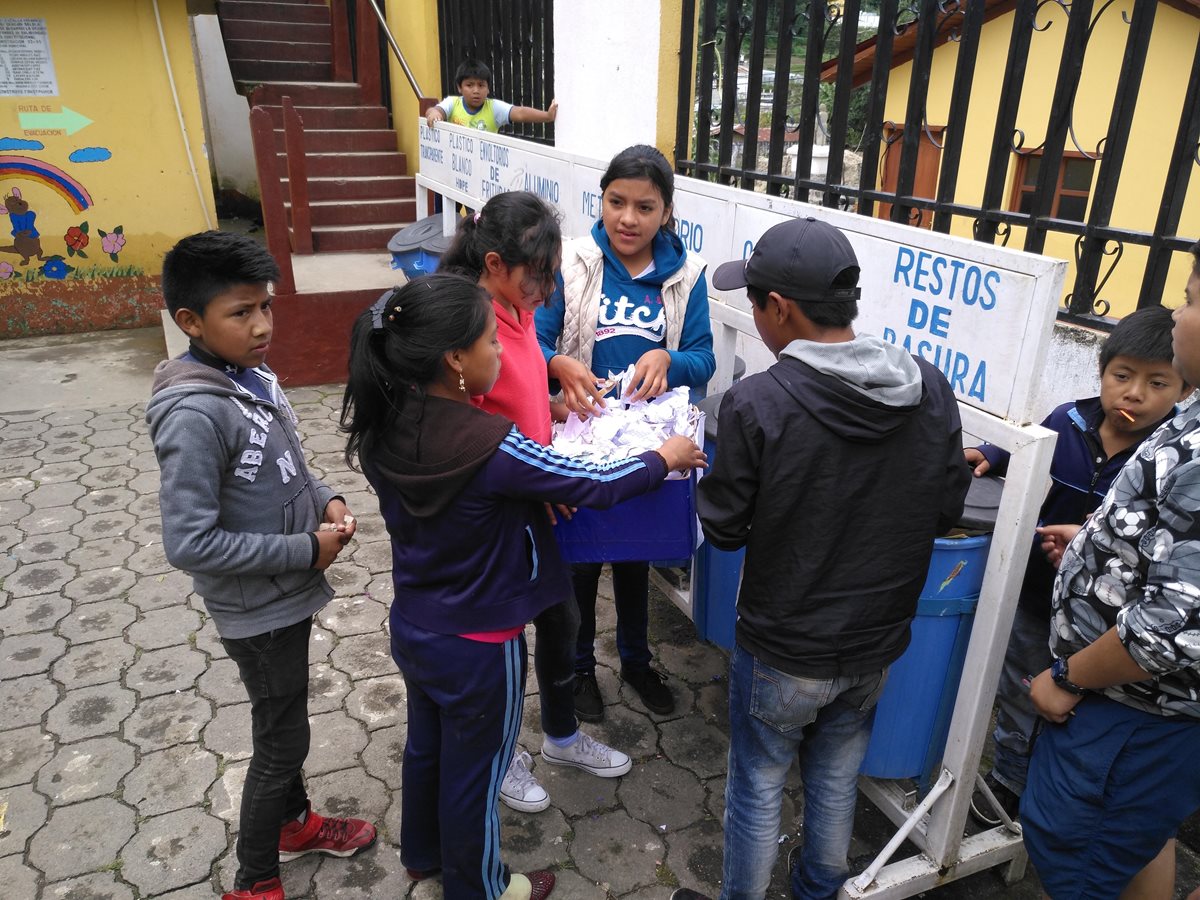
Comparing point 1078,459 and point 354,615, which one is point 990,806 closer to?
point 1078,459

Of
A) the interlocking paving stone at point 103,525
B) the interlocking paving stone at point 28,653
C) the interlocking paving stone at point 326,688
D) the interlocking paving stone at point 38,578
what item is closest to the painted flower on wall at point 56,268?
the interlocking paving stone at point 103,525

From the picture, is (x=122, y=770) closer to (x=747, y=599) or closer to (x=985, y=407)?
(x=747, y=599)

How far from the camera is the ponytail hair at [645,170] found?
8.42 ft

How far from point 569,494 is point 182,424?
2.81 feet

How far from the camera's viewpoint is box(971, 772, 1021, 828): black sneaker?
2488mm

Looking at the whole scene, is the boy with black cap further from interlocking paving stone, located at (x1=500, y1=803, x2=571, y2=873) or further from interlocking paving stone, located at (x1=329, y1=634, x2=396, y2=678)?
interlocking paving stone, located at (x1=329, y1=634, x2=396, y2=678)

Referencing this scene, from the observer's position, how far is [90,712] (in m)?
3.09

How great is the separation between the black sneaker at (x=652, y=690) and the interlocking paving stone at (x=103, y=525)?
284 centimetres

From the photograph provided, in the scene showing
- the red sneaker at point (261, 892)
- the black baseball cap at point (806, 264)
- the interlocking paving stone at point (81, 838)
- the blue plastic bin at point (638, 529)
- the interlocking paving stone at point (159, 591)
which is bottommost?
the interlocking paving stone at point (81, 838)

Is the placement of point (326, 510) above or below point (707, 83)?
below

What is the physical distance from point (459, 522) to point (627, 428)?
2.02 ft

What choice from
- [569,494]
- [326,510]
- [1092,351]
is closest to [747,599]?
A: [569,494]

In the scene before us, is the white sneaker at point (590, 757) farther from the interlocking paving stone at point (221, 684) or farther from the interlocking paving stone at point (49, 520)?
the interlocking paving stone at point (49, 520)

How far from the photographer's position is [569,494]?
1849mm
